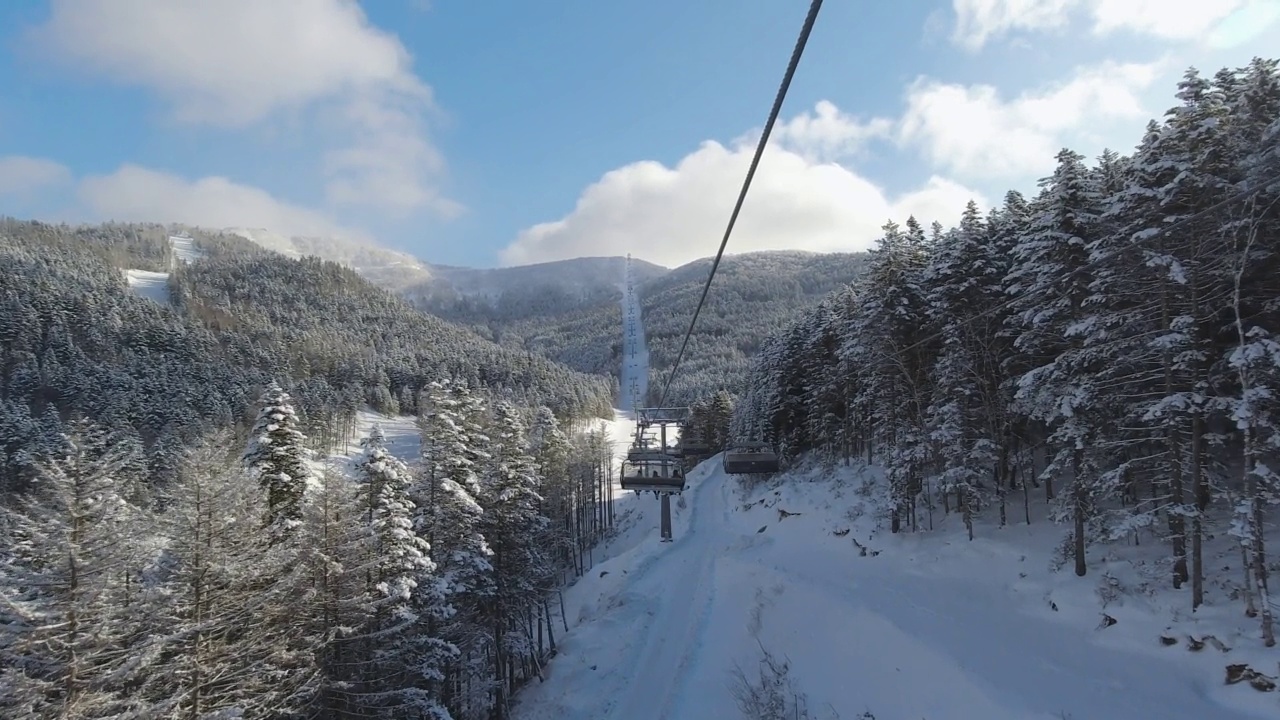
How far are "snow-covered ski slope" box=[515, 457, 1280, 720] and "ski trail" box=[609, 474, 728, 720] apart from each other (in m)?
0.10

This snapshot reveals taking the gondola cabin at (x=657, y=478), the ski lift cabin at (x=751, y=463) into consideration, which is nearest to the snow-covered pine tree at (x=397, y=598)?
the gondola cabin at (x=657, y=478)

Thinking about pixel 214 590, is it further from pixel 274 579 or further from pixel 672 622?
pixel 672 622

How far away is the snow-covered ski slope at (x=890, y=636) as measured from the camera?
505 inches

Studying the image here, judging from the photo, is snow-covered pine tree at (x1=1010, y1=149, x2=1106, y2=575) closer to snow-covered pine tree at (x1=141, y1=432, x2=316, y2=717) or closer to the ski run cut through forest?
the ski run cut through forest

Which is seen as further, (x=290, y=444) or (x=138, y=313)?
(x=138, y=313)

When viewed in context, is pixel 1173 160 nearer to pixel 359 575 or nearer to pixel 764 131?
pixel 764 131

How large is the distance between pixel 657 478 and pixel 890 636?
1458 cm

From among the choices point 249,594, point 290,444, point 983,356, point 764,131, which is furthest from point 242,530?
point 983,356

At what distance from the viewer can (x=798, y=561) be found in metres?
28.3

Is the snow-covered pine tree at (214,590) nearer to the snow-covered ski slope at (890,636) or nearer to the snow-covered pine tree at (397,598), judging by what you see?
the snow-covered pine tree at (397,598)

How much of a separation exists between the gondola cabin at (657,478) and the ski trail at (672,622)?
206 inches

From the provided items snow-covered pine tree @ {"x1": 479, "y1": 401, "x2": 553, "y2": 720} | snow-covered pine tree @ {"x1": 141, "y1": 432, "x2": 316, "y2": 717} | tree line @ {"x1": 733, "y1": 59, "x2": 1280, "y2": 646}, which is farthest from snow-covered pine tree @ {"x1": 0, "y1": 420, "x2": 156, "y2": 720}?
tree line @ {"x1": 733, "y1": 59, "x2": 1280, "y2": 646}

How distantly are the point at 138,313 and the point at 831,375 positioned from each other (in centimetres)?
15154

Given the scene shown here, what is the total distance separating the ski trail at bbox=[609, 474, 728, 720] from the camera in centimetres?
2047
